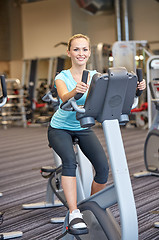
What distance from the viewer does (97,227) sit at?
2.16 m

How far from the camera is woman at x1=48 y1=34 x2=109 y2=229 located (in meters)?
2.29

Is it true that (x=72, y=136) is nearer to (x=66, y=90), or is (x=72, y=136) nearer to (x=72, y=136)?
(x=72, y=136)

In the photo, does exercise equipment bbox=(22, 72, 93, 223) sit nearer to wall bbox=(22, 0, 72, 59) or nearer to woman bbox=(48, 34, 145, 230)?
woman bbox=(48, 34, 145, 230)

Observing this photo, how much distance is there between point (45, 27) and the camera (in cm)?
1439

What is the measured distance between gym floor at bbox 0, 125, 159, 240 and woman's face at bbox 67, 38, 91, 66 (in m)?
1.30

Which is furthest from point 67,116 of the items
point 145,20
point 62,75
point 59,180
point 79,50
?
point 145,20

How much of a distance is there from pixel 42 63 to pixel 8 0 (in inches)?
127

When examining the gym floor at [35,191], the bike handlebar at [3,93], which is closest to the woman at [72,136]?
the bike handlebar at [3,93]

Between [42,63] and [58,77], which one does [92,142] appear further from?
[42,63]

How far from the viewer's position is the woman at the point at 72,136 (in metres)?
2.29

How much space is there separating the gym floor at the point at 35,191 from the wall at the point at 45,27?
718cm

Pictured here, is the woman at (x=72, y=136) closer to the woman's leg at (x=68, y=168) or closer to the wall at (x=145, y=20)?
the woman's leg at (x=68, y=168)

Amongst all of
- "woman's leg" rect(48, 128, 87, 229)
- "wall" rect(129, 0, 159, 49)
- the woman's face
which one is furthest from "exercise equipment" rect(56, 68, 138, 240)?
"wall" rect(129, 0, 159, 49)

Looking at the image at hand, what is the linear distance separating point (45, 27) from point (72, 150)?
1262 centimetres
